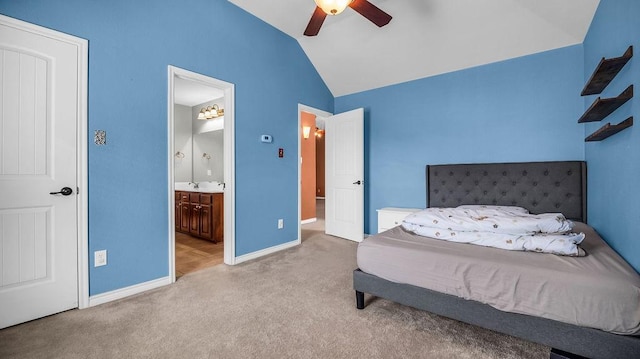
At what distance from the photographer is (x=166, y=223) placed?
2.64 m

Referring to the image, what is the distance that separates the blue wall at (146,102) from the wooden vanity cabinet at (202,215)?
0.98 m

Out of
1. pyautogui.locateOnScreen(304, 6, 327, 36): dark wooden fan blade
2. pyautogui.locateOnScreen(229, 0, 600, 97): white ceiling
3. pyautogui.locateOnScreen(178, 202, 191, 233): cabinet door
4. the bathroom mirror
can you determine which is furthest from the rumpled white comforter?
the bathroom mirror

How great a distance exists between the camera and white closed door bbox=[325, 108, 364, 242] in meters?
4.16

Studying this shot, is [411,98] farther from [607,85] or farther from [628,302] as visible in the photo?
[628,302]

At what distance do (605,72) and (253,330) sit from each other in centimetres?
313

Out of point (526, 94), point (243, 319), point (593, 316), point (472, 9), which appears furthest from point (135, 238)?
point (526, 94)

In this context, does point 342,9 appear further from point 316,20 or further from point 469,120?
point 469,120

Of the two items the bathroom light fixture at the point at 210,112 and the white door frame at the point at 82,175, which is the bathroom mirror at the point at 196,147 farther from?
the white door frame at the point at 82,175

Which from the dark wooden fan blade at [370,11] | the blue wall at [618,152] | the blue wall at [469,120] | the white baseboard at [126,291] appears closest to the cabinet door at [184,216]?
the white baseboard at [126,291]

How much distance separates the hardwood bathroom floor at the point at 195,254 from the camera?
310cm

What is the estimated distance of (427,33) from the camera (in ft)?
10.8

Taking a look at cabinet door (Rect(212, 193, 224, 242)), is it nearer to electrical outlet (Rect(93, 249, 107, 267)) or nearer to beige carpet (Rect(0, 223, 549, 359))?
beige carpet (Rect(0, 223, 549, 359))

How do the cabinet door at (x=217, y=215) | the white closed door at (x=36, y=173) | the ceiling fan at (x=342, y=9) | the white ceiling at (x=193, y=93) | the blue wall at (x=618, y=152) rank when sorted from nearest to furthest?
the blue wall at (x=618, y=152) → the white closed door at (x=36, y=173) → the ceiling fan at (x=342, y=9) → the cabinet door at (x=217, y=215) → the white ceiling at (x=193, y=93)

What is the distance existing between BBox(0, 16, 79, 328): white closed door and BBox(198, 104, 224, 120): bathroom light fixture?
2.84 meters
